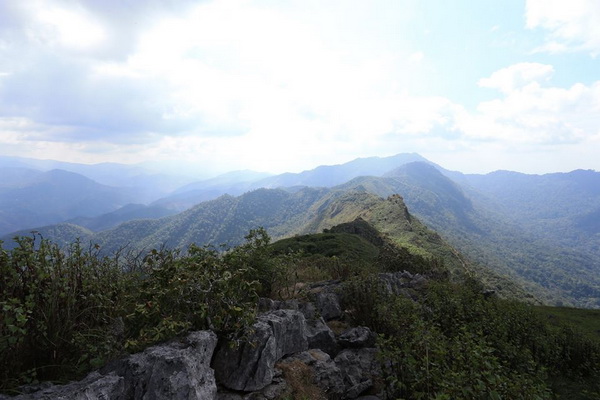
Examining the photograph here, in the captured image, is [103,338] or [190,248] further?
[190,248]

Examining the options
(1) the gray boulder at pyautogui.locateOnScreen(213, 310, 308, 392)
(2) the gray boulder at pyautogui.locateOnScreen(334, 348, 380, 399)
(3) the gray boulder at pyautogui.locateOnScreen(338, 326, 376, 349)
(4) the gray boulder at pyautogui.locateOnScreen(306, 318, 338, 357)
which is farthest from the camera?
(3) the gray boulder at pyautogui.locateOnScreen(338, 326, 376, 349)

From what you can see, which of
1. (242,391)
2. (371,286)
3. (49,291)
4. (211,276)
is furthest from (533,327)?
(49,291)

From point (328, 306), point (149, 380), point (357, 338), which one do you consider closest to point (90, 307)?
point (149, 380)

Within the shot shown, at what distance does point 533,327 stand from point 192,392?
10.3 m

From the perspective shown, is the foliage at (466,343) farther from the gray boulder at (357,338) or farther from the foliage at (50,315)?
the foliage at (50,315)

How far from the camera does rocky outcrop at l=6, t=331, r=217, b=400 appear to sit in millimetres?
3676

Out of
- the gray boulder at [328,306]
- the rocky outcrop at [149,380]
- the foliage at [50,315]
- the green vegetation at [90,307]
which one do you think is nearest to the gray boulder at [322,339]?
the gray boulder at [328,306]

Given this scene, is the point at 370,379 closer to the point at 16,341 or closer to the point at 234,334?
the point at 234,334

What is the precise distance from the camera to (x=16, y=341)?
12.6 feet

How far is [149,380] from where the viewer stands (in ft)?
13.0

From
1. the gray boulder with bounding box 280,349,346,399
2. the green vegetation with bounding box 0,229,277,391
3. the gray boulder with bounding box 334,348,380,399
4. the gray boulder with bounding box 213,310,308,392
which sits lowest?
the gray boulder with bounding box 334,348,380,399

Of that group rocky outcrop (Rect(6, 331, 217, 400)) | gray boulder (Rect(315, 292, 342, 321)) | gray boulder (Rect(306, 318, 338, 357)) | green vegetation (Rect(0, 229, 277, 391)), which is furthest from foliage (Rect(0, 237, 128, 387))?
gray boulder (Rect(315, 292, 342, 321))

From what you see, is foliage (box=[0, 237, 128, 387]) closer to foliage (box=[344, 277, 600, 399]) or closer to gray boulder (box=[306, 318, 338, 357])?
gray boulder (box=[306, 318, 338, 357])

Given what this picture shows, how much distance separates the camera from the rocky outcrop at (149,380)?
12.1 feet
